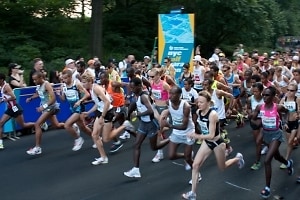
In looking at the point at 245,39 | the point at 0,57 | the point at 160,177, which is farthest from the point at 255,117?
the point at 245,39

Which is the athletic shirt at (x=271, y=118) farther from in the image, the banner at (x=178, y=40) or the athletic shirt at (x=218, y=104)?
the banner at (x=178, y=40)

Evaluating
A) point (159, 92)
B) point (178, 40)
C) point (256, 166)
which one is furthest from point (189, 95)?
point (178, 40)

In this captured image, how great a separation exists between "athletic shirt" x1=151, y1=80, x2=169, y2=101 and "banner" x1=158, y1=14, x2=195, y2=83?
782cm

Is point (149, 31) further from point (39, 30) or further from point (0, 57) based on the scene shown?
point (0, 57)

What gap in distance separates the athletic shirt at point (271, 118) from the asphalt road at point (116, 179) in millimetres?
1100

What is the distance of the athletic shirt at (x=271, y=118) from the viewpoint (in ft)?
23.6

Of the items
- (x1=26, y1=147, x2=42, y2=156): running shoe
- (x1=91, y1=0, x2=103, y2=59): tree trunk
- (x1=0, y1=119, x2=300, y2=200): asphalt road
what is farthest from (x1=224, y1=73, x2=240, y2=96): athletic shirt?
(x1=91, y1=0, x2=103, y2=59): tree trunk

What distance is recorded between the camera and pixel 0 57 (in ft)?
63.3

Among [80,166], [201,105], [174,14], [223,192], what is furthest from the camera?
[174,14]

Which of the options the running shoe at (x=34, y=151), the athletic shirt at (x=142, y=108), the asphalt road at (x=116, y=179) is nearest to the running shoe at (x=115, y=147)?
the asphalt road at (x=116, y=179)

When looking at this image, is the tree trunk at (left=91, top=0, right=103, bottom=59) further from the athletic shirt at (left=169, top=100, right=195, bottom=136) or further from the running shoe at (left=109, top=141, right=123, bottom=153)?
the athletic shirt at (left=169, top=100, right=195, bottom=136)

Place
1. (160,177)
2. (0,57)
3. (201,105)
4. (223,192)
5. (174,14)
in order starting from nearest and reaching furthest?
(201,105) < (223,192) < (160,177) < (174,14) < (0,57)

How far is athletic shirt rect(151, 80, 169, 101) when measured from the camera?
935cm

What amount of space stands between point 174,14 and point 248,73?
728 cm
